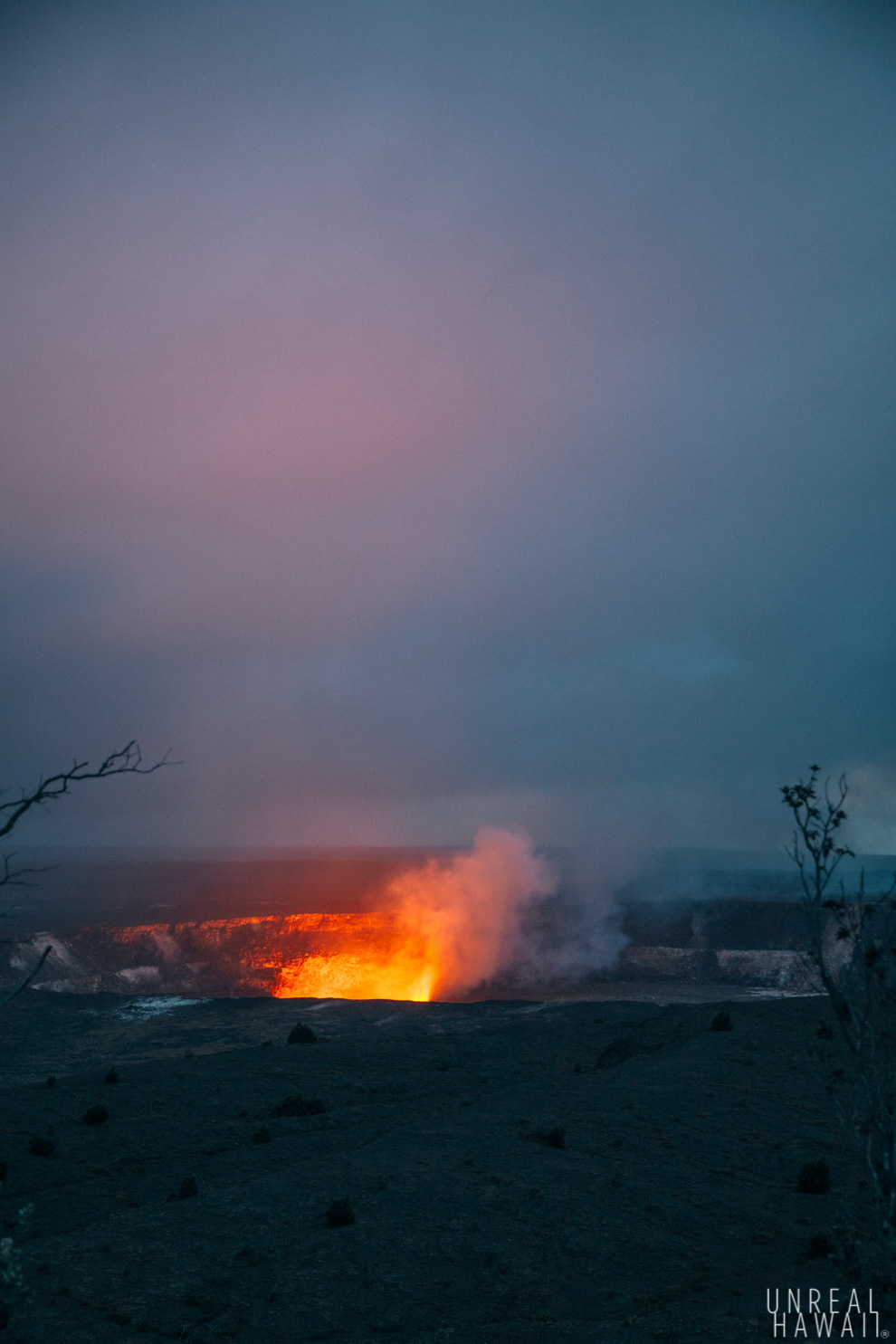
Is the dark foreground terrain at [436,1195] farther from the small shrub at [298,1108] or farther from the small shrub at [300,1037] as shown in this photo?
the small shrub at [300,1037]

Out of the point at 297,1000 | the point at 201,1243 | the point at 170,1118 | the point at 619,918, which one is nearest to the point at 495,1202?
the point at 201,1243

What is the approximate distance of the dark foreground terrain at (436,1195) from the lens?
13.2 meters

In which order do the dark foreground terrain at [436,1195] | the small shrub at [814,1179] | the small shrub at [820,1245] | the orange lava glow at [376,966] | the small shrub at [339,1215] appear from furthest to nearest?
the orange lava glow at [376,966]
the small shrub at [814,1179]
the small shrub at [339,1215]
the small shrub at [820,1245]
the dark foreground terrain at [436,1195]

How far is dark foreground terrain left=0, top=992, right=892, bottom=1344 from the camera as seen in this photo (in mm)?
13172

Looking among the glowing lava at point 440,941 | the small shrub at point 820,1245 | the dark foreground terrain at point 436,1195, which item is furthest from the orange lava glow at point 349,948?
the small shrub at point 820,1245

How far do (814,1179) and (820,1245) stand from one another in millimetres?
4314

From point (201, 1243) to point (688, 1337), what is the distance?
9973mm

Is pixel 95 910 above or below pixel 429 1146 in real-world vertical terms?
above

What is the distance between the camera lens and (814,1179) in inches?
723

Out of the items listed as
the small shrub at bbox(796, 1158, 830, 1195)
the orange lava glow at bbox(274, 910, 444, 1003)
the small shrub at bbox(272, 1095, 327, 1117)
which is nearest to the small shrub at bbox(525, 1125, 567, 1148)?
the small shrub at bbox(796, 1158, 830, 1195)

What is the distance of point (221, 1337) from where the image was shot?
12.5 m

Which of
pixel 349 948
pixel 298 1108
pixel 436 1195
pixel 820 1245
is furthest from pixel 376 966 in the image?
pixel 820 1245

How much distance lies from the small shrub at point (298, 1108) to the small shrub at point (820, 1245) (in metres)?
18.7

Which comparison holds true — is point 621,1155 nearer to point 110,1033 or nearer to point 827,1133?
point 827,1133
